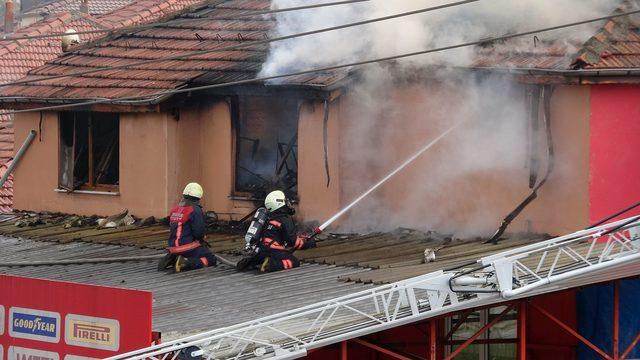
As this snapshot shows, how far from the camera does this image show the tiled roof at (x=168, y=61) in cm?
2033

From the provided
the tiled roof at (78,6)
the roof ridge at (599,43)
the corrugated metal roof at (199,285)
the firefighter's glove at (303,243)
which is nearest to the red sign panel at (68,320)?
the corrugated metal roof at (199,285)

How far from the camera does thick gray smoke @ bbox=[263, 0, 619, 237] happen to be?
1772 centimetres

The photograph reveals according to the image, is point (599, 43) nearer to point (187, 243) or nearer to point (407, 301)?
point (407, 301)

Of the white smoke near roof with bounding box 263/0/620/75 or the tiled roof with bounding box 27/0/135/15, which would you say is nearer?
the white smoke near roof with bounding box 263/0/620/75

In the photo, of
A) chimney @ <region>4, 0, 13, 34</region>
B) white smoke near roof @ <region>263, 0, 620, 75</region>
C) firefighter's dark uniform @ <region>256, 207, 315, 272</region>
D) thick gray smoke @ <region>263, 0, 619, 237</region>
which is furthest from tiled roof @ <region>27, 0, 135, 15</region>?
firefighter's dark uniform @ <region>256, 207, 315, 272</region>

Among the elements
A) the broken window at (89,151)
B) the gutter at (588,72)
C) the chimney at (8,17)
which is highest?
the chimney at (8,17)

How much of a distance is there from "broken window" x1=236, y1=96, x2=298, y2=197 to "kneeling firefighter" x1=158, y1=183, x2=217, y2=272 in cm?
278

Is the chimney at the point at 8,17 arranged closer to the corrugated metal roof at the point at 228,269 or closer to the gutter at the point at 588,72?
the corrugated metal roof at the point at 228,269

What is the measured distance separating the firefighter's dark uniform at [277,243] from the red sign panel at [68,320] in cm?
285

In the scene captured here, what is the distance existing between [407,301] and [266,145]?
22.7 feet

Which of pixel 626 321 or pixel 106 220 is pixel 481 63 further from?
pixel 106 220

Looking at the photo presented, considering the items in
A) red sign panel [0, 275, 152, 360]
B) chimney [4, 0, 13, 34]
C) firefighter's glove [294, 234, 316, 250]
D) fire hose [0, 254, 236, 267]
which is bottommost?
red sign panel [0, 275, 152, 360]

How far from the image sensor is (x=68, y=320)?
14.4 metres

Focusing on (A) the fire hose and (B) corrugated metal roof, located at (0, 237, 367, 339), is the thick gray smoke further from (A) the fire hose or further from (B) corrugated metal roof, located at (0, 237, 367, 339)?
(A) the fire hose
